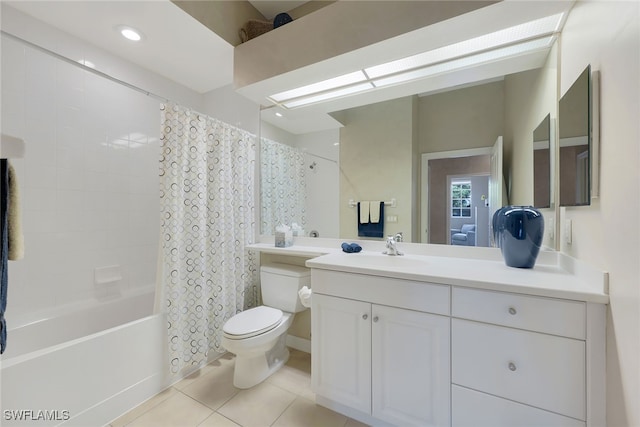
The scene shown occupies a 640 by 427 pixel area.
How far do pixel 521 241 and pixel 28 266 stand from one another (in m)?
3.12

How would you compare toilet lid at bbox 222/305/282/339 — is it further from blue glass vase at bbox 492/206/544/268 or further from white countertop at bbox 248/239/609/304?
blue glass vase at bbox 492/206/544/268

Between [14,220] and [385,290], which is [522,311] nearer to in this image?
[385,290]

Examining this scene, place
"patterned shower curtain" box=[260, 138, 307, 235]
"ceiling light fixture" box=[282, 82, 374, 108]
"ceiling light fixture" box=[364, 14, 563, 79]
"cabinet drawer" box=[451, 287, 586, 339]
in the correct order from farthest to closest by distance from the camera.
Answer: "patterned shower curtain" box=[260, 138, 307, 235] → "ceiling light fixture" box=[282, 82, 374, 108] → "ceiling light fixture" box=[364, 14, 563, 79] → "cabinet drawer" box=[451, 287, 586, 339]

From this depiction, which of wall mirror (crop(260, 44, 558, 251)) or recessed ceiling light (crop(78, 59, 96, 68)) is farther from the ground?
recessed ceiling light (crop(78, 59, 96, 68))

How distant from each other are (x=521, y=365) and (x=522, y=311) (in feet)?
0.74

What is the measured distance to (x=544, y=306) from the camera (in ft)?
3.17

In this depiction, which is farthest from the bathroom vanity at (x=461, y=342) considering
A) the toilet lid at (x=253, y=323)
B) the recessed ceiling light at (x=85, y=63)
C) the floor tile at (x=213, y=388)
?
the recessed ceiling light at (x=85, y=63)

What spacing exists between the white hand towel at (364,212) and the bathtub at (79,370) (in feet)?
5.23

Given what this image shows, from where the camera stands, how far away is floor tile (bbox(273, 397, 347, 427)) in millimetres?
1395

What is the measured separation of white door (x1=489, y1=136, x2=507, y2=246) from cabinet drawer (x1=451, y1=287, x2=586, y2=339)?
592 mm

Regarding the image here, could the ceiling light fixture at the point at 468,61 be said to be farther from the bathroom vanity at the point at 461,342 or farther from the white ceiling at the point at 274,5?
the bathroom vanity at the point at 461,342

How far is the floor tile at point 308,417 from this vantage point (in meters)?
1.39

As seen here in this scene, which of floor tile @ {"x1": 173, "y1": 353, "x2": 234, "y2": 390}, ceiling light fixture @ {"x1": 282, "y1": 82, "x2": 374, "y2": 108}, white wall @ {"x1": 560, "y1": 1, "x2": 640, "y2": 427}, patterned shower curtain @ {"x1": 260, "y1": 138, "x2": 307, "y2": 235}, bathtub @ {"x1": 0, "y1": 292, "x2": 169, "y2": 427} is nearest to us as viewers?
white wall @ {"x1": 560, "y1": 1, "x2": 640, "y2": 427}

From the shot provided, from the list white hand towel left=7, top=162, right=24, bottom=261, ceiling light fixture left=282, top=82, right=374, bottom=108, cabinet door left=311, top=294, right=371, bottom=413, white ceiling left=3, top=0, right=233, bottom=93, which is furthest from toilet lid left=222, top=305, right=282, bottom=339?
white ceiling left=3, top=0, right=233, bottom=93
